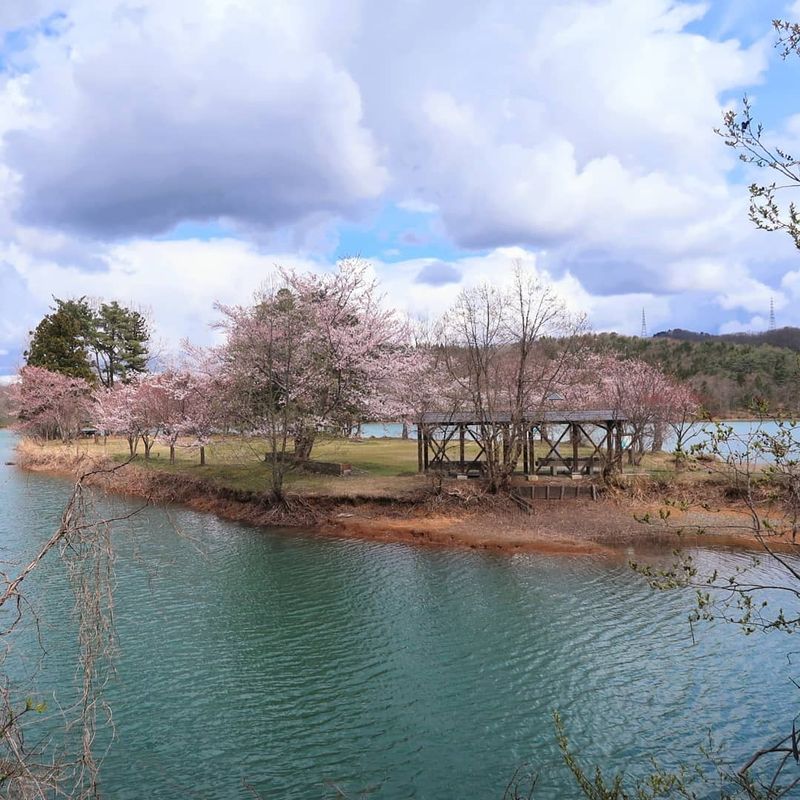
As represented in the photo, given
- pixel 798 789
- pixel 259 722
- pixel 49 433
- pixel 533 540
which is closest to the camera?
pixel 798 789

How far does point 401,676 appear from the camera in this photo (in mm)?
10555

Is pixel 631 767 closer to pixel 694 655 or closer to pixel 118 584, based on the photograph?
pixel 694 655

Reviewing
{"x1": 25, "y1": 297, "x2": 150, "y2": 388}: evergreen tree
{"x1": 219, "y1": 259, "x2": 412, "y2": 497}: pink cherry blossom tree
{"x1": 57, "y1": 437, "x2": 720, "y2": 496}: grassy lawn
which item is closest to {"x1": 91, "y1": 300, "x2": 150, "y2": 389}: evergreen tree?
{"x1": 25, "y1": 297, "x2": 150, "y2": 388}: evergreen tree

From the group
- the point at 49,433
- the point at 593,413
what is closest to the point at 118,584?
the point at 593,413

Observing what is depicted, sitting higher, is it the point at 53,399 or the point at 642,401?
the point at 53,399

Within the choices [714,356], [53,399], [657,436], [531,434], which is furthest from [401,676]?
[714,356]

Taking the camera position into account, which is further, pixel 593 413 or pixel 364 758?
pixel 593 413

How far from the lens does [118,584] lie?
48.3 ft

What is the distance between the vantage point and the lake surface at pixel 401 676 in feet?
26.4

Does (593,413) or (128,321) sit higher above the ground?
(128,321)

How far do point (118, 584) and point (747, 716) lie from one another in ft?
42.1

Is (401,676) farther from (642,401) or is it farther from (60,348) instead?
(60,348)

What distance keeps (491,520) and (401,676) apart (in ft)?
36.2

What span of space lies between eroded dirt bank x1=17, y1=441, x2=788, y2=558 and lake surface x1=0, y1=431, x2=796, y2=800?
87.2 inches
